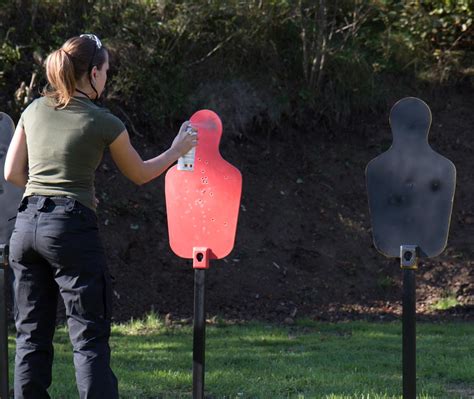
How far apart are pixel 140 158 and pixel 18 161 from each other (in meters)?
0.57

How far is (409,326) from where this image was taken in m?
4.26

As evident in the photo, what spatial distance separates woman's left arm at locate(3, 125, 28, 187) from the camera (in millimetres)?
4078

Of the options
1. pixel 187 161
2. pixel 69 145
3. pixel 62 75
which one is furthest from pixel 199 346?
pixel 62 75

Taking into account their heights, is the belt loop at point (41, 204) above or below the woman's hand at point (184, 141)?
below

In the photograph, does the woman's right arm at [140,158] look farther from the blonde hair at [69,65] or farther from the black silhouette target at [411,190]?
the black silhouette target at [411,190]

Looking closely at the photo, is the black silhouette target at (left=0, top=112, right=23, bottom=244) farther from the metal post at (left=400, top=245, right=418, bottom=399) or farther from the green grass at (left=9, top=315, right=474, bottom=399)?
the metal post at (left=400, top=245, right=418, bottom=399)

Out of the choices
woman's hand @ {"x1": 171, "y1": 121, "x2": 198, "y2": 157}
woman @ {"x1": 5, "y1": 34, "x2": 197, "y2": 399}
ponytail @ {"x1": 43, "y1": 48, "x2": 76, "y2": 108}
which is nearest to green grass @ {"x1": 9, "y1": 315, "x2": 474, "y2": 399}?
woman @ {"x1": 5, "y1": 34, "x2": 197, "y2": 399}

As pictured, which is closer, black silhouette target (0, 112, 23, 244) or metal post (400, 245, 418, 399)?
metal post (400, 245, 418, 399)

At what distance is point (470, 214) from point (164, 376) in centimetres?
596

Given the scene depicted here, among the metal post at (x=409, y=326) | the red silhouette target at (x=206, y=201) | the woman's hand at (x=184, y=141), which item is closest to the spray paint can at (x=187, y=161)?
the red silhouette target at (x=206, y=201)

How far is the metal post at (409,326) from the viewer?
4.26 meters

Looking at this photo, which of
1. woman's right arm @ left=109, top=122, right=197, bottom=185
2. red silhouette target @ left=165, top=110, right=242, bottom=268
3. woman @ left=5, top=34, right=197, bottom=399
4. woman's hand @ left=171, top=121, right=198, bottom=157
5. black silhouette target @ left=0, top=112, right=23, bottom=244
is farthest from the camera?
black silhouette target @ left=0, top=112, right=23, bottom=244

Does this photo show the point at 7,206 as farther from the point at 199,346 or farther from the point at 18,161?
the point at 199,346

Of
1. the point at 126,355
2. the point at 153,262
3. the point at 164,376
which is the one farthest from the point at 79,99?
the point at 153,262
